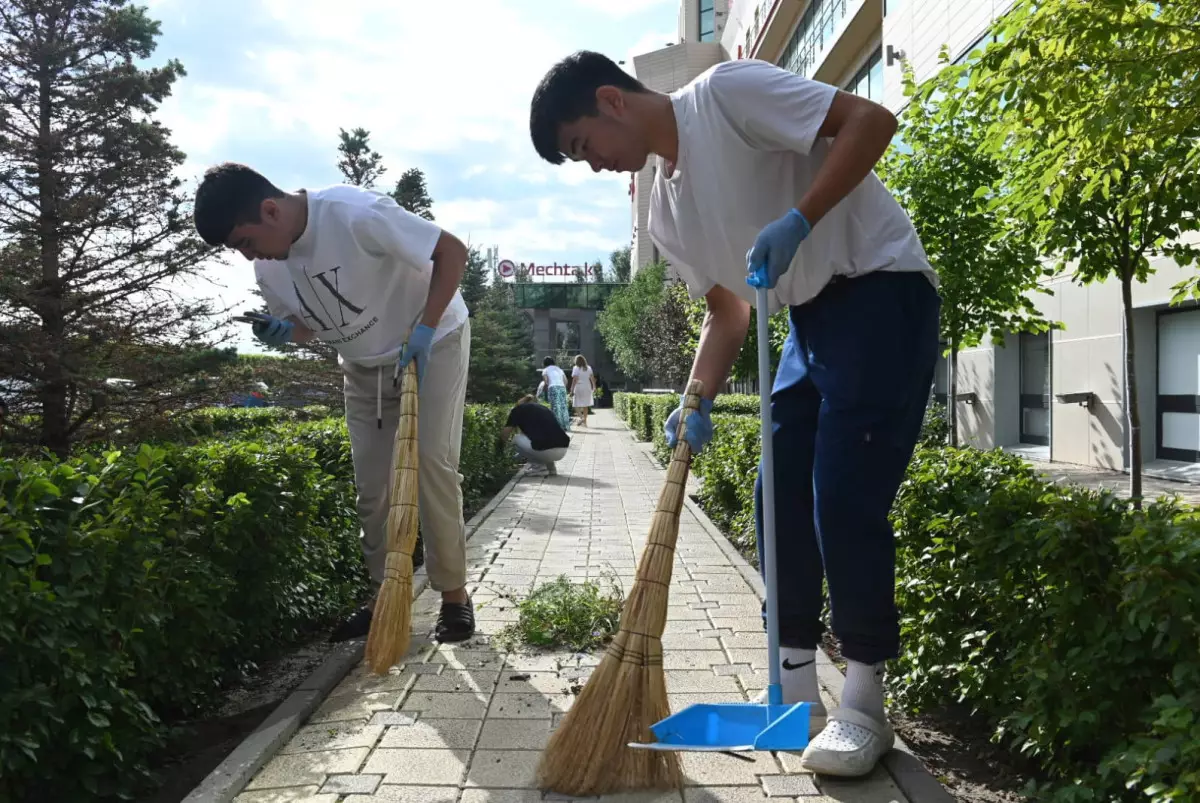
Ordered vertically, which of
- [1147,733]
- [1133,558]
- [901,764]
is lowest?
[901,764]

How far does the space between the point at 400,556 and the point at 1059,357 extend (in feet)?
46.4

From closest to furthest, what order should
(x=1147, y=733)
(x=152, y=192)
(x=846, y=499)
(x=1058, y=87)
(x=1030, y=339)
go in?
(x=1147, y=733) < (x=846, y=499) < (x=1058, y=87) < (x=152, y=192) < (x=1030, y=339)

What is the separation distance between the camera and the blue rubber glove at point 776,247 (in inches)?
92.9

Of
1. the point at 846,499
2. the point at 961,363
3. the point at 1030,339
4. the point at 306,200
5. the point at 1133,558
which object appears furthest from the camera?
the point at 961,363

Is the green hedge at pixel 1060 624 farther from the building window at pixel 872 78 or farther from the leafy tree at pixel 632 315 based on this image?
the leafy tree at pixel 632 315

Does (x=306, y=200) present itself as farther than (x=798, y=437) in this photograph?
Yes

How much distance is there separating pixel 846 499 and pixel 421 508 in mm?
2062

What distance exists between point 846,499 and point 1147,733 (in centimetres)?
85

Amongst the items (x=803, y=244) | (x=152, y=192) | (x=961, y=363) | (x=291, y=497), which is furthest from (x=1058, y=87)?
(x=961, y=363)

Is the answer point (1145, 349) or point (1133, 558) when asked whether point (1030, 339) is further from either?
point (1133, 558)

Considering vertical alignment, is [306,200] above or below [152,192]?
below

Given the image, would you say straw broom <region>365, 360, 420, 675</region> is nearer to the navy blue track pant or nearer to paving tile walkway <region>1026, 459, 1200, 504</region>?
the navy blue track pant

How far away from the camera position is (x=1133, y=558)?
6.59ft

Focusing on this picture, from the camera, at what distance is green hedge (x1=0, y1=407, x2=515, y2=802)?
6.94ft
